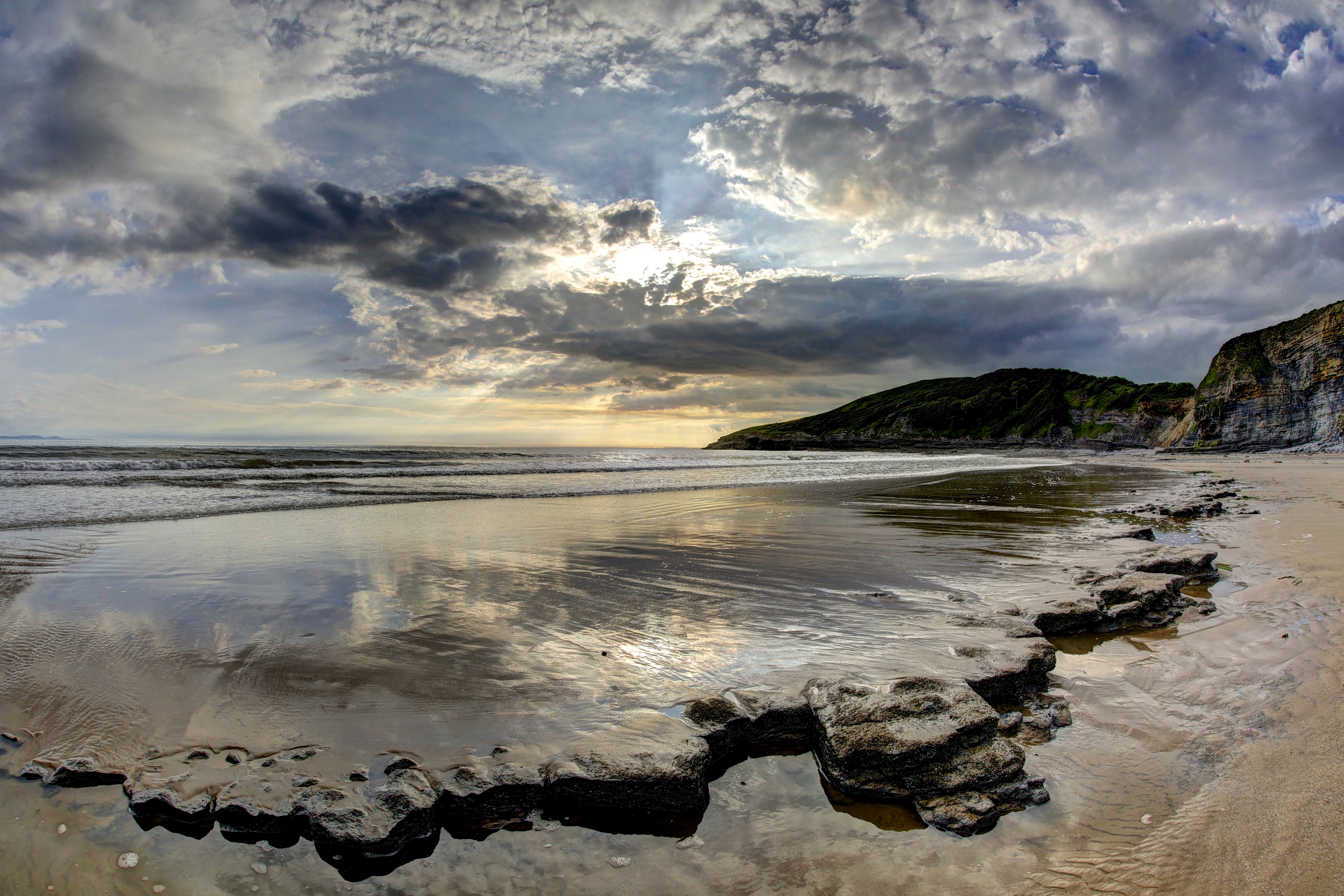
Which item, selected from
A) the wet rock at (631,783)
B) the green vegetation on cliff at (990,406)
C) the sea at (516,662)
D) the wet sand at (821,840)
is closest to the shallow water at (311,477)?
the sea at (516,662)

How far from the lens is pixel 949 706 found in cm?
365

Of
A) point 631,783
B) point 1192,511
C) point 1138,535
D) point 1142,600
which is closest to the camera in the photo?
point 631,783

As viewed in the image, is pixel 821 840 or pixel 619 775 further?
pixel 619 775

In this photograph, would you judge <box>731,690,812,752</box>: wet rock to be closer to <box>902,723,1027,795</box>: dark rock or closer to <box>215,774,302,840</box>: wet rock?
<box>902,723,1027,795</box>: dark rock

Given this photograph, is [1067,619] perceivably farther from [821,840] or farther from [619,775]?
[619,775]

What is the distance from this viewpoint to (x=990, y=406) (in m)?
113

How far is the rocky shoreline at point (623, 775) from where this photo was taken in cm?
296

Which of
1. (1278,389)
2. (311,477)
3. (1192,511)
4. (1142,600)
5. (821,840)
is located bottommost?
(821,840)

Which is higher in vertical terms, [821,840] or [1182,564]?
[1182,564]

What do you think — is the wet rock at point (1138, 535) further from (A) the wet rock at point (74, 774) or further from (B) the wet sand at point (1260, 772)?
(A) the wet rock at point (74, 774)

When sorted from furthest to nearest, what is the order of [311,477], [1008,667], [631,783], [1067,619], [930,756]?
1. [311,477]
2. [1067,619]
3. [1008,667]
4. [930,756]
5. [631,783]

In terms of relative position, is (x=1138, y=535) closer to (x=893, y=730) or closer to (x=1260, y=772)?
(x=1260, y=772)

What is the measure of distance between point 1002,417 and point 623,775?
12455 centimetres

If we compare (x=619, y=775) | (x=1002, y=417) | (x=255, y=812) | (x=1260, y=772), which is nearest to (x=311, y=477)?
(x=255, y=812)
